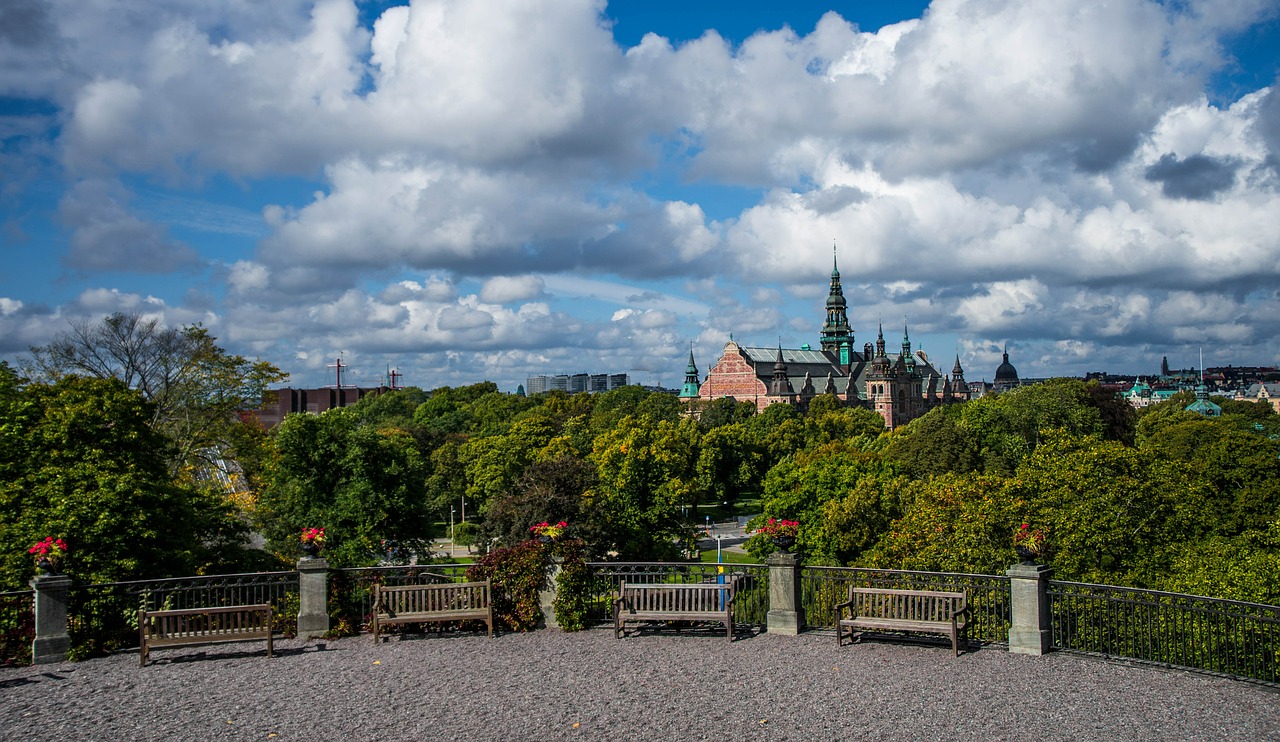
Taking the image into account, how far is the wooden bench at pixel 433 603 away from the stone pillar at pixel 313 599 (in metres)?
0.94

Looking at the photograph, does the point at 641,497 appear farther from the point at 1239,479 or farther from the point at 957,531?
the point at 1239,479

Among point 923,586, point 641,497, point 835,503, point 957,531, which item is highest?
point 923,586

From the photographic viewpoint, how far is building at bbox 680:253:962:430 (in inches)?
5369

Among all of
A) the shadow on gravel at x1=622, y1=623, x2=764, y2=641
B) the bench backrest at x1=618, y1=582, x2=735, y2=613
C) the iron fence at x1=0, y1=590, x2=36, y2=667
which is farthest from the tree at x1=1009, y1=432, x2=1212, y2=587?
the iron fence at x1=0, y1=590, x2=36, y2=667

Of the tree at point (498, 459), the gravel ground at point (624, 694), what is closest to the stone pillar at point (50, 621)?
the gravel ground at point (624, 694)

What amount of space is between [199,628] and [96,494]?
4.49m

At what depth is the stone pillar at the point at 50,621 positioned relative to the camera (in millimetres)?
12531

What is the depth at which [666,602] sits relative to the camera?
13344 millimetres

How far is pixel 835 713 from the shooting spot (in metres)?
9.87

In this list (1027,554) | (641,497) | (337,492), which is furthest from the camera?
(641,497)

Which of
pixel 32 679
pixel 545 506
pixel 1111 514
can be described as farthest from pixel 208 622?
pixel 545 506

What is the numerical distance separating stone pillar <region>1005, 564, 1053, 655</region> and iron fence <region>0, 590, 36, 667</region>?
13485 millimetres

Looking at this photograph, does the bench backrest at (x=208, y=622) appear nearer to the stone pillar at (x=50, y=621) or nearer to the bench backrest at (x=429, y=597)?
the stone pillar at (x=50, y=621)

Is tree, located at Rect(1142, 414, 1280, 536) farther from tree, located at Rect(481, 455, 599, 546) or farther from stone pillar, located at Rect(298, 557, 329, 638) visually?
stone pillar, located at Rect(298, 557, 329, 638)
